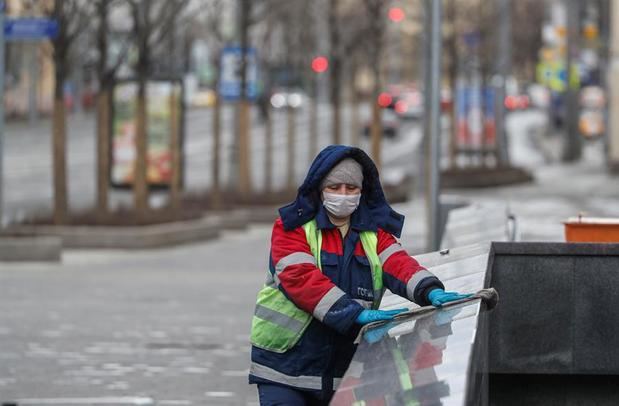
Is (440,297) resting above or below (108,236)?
above

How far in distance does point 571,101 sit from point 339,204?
56.3 meters

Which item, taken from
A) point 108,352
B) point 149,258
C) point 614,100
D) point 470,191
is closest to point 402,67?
point 614,100

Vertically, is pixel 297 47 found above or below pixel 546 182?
above

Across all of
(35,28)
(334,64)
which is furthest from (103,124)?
(334,64)

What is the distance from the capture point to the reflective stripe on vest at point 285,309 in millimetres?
6543

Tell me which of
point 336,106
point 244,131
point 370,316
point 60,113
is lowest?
point 244,131

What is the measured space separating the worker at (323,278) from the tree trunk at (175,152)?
908 inches

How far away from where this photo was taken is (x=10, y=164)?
53.5 m

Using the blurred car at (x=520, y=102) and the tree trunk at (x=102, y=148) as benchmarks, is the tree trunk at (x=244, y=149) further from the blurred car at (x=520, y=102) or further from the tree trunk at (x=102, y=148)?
the blurred car at (x=520, y=102)

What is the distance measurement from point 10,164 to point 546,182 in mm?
15816

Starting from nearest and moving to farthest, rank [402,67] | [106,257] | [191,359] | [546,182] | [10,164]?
[191,359], [106,257], [546,182], [10,164], [402,67]

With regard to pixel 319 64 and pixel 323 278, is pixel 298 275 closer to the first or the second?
pixel 323 278

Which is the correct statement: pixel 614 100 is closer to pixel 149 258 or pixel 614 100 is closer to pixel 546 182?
pixel 546 182

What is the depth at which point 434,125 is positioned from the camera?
57.9 ft
